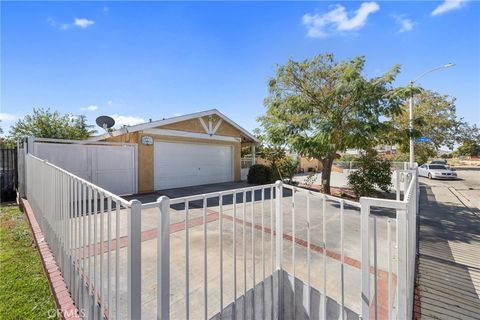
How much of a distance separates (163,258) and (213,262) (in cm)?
248

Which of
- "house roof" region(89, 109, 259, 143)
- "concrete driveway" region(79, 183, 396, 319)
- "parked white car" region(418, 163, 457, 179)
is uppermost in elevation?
"house roof" region(89, 109, 259, 143)

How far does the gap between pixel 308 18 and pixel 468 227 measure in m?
7.47

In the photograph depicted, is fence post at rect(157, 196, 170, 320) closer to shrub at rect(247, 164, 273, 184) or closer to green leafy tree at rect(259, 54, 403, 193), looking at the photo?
green leafy tree at rect(259, 54, 403, 193)

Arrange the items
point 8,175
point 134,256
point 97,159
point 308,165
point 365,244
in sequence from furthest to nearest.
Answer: point 308,165, point 97,159, point 8,175, point 365,244, point 134,256

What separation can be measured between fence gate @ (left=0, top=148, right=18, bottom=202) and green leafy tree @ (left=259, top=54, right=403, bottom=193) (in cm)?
969

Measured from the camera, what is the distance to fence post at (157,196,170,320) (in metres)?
1.62

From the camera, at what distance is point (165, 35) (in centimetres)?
798

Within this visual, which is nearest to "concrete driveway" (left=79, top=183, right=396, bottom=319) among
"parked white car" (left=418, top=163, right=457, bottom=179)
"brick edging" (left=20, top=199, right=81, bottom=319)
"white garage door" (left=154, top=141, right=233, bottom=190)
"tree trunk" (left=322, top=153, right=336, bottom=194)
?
"brick edging" (left=20, top=199, right=81, bottom=319)

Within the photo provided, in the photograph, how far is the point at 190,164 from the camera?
12.3m

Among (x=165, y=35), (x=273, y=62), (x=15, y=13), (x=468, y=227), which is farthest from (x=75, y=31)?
(x=468, y=227)

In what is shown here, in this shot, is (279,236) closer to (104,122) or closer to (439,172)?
(104,122)

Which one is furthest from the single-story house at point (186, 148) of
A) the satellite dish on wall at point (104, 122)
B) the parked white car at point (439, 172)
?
the parked white car at point (439, 172)

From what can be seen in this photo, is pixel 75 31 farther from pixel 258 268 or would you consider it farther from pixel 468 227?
pixel 468 227

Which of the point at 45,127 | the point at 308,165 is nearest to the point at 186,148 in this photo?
the point at 45,127
